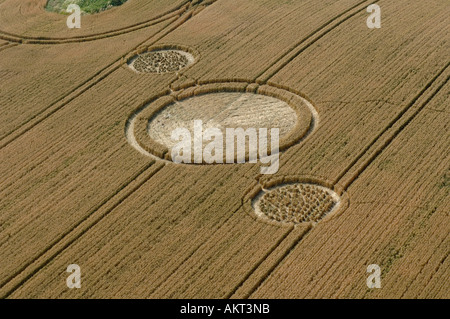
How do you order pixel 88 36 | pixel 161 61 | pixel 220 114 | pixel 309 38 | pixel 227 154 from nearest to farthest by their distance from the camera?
1. pixel 227 154
2. pixel 220 114
3. pixel 161 61
4. pixel 309 38
5. pixel 88 36

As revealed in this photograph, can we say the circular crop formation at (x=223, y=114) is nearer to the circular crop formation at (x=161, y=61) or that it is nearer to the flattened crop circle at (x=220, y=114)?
the flattened crop circle at (x=220, y=114)

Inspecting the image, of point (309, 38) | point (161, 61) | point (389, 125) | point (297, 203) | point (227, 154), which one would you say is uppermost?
point (309, 38)

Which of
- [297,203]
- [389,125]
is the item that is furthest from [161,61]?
[297,203]

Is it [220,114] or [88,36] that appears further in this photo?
[88,36]

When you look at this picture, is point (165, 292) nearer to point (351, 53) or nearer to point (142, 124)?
point (142, 124)

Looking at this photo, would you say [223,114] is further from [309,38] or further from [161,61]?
[309,38]

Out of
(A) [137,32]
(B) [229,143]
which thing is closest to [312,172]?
(B) [229,143]

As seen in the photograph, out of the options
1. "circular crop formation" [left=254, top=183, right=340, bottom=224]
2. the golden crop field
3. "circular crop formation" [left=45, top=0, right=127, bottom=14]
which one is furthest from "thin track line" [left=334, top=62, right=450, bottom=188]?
"circular crop formation" [left=45, top=0, right=127, bottom=14]
